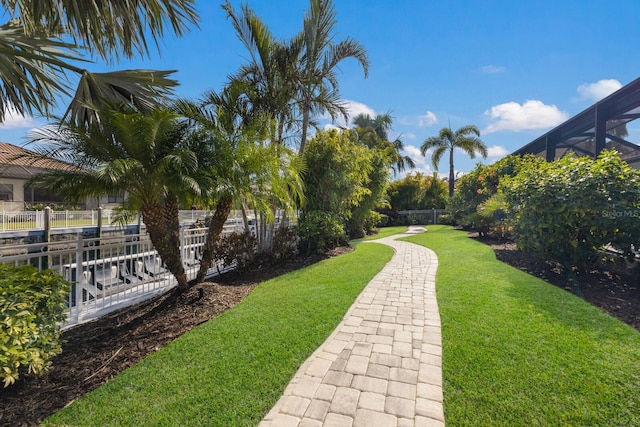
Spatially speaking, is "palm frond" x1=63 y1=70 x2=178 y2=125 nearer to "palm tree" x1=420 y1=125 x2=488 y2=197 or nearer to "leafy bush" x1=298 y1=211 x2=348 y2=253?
"leafy bush" x1=298 y1=211 x2=348 y2=253

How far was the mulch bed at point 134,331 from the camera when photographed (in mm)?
2340

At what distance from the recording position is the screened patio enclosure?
7.93m

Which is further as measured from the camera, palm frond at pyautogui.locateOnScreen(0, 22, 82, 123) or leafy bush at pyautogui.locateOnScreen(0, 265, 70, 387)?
palm frond at pyautogui.locateOnScreen(0, 22, 82, 123)

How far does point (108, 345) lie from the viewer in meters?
3.28

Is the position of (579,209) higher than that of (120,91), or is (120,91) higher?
(120,91)

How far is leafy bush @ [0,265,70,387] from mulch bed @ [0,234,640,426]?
0.21m

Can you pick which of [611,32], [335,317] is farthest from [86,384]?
[611,32]

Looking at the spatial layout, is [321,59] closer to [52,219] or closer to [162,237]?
[162,237]

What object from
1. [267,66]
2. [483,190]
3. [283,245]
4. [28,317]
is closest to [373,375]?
[28,317]

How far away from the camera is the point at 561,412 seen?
2102 mm

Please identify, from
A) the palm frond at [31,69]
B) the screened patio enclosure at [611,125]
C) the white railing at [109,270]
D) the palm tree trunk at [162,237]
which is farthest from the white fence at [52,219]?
the screened patio enclosure at [611,125]

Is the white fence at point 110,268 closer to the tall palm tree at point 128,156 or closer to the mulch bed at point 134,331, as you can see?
the mulch bed at point 134,331

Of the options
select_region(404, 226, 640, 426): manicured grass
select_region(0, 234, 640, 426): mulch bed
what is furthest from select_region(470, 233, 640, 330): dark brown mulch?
select_region(404, 226, 640, 426): manicured grass

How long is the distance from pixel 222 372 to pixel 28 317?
159 cm
